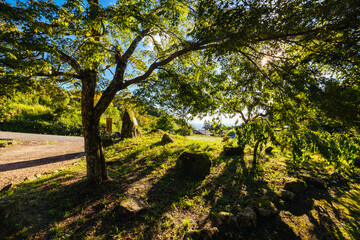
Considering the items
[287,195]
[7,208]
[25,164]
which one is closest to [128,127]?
[25,164]

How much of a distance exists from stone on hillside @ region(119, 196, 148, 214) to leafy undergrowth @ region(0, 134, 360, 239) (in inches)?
3.8

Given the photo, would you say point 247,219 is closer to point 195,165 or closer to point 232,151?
point 195,165

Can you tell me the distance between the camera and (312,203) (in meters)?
4.25

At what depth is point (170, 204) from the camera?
13.7 ft

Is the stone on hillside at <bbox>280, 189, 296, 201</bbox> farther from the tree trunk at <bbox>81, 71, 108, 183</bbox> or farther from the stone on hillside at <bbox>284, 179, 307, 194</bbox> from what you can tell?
the tree trunk at <bbox>81, 71, 108, 183</bbox>

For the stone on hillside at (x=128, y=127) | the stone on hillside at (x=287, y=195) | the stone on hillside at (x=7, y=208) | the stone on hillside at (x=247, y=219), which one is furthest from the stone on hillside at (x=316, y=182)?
the stone on hillside at (x=128, y=127)

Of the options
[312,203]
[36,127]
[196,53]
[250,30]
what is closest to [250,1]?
[250,30]

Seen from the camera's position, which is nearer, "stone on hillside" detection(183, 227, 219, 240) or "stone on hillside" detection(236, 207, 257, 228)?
"stone on hillside" detection(183, 227, 219, 240)

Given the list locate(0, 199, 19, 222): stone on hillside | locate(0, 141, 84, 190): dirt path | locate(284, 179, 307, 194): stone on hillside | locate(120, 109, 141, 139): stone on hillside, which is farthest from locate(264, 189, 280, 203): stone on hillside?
locate(120, 109, 141, 139): stone on hillside

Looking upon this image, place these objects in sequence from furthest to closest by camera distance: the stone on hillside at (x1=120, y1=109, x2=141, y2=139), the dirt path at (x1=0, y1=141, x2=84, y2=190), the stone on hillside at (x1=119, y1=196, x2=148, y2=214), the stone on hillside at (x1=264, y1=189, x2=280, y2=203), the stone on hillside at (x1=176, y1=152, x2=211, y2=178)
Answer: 1. the stone on hillside at (x1=120, y1=109, x2=141, y2=139)
2. the dirt path at (x1=0, y1=141, x2=84, y2=190)
3. the stone on hillside at (x1=176, y1=152, x2=211, y2=178)
4. the stone on hillside at (x1=264, y1=189, x2=280, y2=203)
5. the stone on hillside at (x1=119, y1=196, x2=148, y2=214)

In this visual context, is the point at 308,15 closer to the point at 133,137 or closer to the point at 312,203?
the point at 312,203

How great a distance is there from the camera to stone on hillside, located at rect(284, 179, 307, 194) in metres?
4.70

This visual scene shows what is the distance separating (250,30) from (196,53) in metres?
3.00

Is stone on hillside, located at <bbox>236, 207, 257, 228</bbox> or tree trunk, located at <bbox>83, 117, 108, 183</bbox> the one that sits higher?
tree trunk, located at <bbox>83, 117, 108, 183</bbox>
